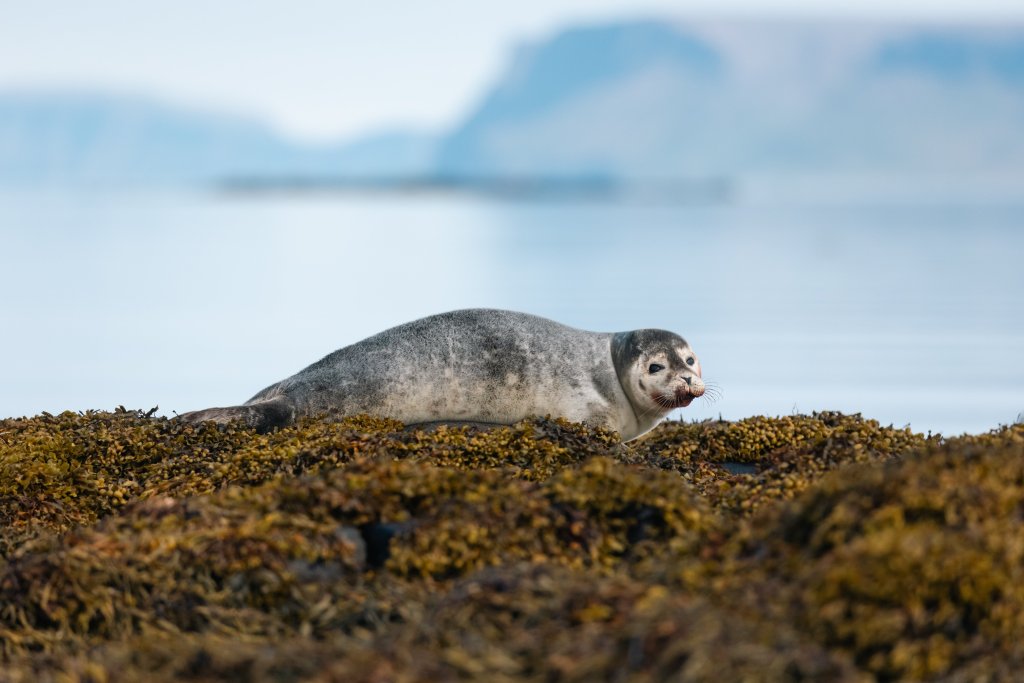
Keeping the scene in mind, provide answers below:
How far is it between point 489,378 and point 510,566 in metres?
4.38

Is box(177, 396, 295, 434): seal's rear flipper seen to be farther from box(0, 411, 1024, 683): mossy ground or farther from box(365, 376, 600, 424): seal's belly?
box(0, 411, 1024, 683): mossy ground

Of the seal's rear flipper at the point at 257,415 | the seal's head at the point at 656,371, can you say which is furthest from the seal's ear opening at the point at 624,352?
the seal's rear flipper at the point at 257,415

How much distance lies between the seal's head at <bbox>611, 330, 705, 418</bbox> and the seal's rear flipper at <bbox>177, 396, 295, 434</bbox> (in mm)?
2452

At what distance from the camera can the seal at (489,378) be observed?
30.4 ft

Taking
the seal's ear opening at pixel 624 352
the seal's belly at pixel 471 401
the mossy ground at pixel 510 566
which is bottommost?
the mossy ground at pixel 510 566

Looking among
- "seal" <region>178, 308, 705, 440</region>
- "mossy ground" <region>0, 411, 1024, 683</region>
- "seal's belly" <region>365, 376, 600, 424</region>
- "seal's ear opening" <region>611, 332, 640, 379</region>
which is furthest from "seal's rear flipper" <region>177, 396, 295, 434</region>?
"seal's ear opening" <region>611, 332, 640, 379</region>

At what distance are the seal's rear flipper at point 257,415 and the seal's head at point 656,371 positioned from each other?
2.45 metres

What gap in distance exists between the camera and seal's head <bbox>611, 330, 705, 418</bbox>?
32.0 feet

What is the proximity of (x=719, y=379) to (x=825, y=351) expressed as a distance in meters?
3.33

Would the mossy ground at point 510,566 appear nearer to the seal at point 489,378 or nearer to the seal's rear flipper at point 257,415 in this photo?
the seal's rear flipper at point 257,415

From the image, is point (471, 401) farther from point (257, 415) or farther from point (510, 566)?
point (510, 566)

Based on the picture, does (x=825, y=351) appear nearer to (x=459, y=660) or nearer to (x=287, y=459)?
(x=287, y=459)

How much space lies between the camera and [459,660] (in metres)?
4.00

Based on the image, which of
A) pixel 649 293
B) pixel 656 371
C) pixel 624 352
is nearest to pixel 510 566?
pixel 656 371
